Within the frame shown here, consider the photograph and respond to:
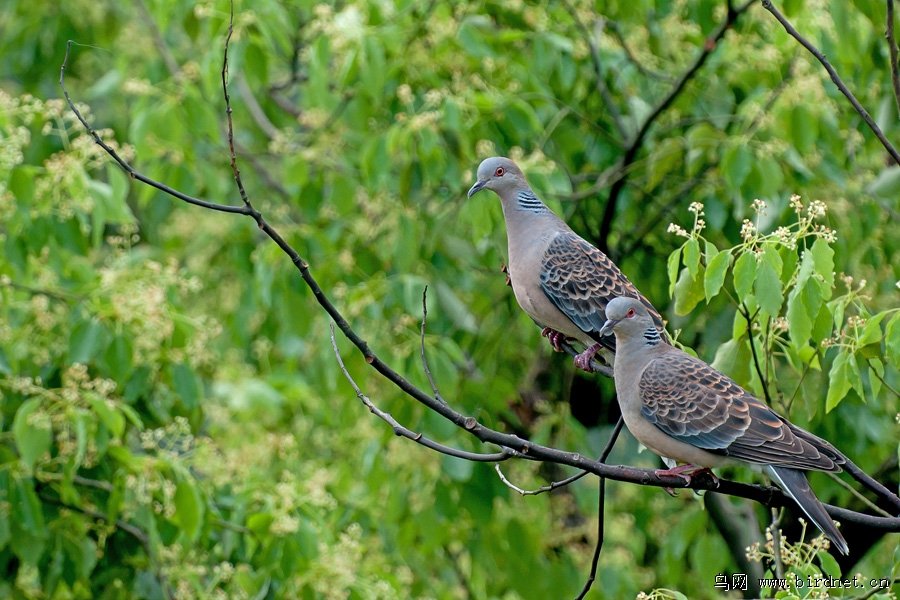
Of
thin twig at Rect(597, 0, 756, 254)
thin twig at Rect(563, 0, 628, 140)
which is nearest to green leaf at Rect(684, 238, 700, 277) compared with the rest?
thin twig at Rect(597, 0, 756, 254)

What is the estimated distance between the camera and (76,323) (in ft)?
14.0

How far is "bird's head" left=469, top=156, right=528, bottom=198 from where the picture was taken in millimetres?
4109

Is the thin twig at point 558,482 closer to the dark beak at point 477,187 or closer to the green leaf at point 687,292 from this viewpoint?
the green leaf at point 687,292

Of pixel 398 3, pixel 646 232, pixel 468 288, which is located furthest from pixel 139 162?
pixel 646 232

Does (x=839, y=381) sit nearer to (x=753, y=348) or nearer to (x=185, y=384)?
(x=753, y=348)

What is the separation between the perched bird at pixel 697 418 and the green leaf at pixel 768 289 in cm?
38

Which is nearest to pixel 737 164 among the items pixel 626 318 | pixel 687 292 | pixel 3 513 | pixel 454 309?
pixel 454 309

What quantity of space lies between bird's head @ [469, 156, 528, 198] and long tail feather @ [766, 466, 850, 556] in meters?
1.62

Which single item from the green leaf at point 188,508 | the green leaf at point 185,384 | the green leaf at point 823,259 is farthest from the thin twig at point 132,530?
the green leaf at point 823,259

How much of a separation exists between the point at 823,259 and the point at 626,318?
696 mm

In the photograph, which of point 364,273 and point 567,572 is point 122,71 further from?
point 567,572

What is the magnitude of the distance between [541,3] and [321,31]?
1248 millimetres

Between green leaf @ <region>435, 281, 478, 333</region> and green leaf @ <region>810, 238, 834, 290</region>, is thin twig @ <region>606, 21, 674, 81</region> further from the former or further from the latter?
green leaf @ <region>810, 238, 834, 290</region>

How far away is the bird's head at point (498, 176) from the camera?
4.11 meters
